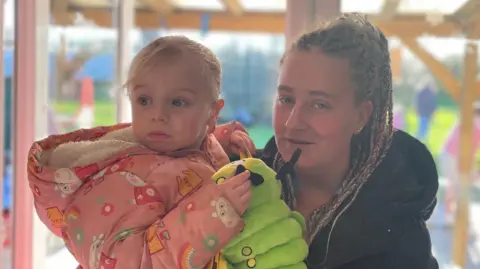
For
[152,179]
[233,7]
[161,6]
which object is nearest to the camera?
[152,179]

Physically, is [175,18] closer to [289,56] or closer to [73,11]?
[73,11]

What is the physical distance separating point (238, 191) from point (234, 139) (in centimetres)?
32

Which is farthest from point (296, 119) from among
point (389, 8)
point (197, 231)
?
point (389, 8)

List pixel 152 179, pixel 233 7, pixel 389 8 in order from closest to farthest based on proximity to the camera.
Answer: pixel 152 179, pixel 389 8, pixel 233 7

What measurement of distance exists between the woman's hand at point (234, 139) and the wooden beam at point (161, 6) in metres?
0.72

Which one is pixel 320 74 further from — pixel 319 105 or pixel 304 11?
pixel 304 11

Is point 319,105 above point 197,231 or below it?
above

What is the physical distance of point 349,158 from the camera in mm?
933

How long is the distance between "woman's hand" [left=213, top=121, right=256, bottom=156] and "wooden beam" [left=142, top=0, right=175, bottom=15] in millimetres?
716

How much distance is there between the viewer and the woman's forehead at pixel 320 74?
0.89 metres

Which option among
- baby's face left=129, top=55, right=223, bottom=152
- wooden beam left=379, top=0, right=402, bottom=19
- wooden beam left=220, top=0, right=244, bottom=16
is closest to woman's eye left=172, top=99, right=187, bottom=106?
baby's face left=129, top=55, right=223, bottom=152

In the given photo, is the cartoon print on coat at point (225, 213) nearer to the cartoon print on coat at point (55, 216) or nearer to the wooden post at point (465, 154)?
the cartoon print on coat at point (55, 216)

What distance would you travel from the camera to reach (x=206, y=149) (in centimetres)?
100

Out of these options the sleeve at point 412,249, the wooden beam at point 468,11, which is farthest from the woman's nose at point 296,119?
the wooden beam at point 468,11
